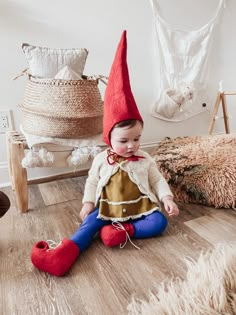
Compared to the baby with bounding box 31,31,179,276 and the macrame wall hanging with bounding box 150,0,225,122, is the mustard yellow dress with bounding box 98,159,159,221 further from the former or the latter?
the macrame wall hanging with bounding box 150,0,225,122

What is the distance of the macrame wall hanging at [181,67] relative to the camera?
1.61 metres

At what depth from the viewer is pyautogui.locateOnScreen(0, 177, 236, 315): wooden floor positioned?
0.60 m

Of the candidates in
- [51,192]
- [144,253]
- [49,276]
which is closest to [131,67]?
[51,192]

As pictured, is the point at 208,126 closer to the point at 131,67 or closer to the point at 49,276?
the point at 131,67

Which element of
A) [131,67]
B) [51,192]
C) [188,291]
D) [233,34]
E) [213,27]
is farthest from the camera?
[233,34]

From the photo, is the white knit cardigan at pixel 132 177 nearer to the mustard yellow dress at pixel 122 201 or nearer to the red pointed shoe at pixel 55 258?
the mustard yellow dress at pixel 122 201

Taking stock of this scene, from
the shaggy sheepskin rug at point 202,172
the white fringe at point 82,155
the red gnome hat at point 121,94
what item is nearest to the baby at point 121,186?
the red gnome hat at point 121,94

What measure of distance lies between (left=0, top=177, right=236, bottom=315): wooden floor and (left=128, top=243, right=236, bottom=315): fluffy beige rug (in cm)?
4

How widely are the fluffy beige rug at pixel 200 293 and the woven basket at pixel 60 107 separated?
627 mm

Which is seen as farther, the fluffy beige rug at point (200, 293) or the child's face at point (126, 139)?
the child's face at point (126, 139)

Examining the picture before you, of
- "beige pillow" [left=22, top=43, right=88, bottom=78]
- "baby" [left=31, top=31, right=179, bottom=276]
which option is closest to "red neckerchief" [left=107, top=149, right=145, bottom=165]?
"baby" [left=31, top=31, right=179, bottom=276]

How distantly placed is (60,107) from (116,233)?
1.63 ft

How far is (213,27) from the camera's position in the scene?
5.70 feet

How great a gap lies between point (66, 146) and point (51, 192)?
347mm
